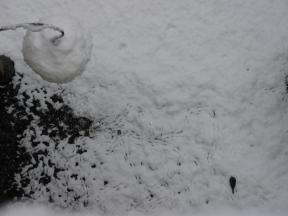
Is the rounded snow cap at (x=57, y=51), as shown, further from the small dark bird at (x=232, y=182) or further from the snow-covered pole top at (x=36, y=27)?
the small dark bird at (x=232, y=182)

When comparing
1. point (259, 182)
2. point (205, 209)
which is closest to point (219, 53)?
point (259, 182)

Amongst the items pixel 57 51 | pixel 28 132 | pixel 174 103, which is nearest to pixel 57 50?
pixel 57 51

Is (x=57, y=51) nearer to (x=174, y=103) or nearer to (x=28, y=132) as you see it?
(x=28, y=132)

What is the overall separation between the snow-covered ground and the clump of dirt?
126 millimetres

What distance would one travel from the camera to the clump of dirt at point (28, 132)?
3.12m

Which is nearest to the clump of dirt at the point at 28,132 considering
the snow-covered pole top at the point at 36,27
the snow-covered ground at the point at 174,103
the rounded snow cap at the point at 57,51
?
the snow-covered ground at the point at 174,103

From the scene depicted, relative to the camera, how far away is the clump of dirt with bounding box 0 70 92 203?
312 centimetres

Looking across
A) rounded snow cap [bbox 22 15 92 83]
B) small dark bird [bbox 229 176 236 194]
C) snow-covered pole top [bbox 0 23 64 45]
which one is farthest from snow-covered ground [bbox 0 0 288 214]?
snow-covered pole top [bbox 0 23 64 45]

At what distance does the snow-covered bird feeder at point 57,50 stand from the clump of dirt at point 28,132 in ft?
1.04

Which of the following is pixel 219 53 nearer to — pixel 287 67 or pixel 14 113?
pixel 287 67

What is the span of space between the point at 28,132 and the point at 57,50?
926 millimetres

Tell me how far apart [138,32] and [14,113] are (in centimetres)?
157

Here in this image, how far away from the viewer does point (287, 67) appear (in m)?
3.57

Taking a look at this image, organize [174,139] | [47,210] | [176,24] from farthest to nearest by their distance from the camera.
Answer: [176,24], [174,139], [47,210]
